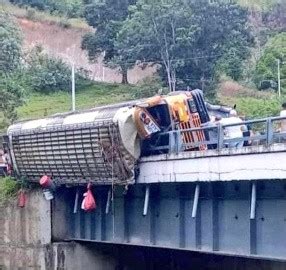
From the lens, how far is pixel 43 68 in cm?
6228

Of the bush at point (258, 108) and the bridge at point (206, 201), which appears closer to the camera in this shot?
the bridge at point (206, 201)

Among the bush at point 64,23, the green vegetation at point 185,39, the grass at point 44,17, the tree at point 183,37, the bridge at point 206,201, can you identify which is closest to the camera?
the bridge at point 206,201

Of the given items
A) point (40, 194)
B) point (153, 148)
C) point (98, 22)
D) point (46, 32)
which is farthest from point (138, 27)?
point (153, 148)

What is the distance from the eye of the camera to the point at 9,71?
47.8 metres

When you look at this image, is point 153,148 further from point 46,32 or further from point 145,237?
point 46,32

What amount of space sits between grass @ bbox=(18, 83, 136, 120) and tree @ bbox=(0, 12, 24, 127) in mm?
2497

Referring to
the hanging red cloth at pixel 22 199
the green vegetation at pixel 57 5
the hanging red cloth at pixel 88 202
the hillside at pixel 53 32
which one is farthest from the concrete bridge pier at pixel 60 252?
the green vegetation at pixel 57 5

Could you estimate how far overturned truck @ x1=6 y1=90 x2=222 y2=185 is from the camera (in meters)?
22.1

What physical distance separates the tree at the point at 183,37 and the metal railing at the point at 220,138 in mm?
32220

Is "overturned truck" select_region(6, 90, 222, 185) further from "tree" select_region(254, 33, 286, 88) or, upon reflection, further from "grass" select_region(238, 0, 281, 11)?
"grass" select_region(238, 0, 281, 11)

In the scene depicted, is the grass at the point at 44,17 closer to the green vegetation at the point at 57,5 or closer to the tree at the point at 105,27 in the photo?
the green vegetation at the point at 57,5

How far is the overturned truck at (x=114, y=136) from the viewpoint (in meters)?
22.1

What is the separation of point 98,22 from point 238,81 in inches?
484

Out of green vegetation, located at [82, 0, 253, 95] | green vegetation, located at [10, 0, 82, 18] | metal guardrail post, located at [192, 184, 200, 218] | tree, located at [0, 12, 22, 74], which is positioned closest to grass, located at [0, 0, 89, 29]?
green vegetation, located at [10, 0, 82, 18]
